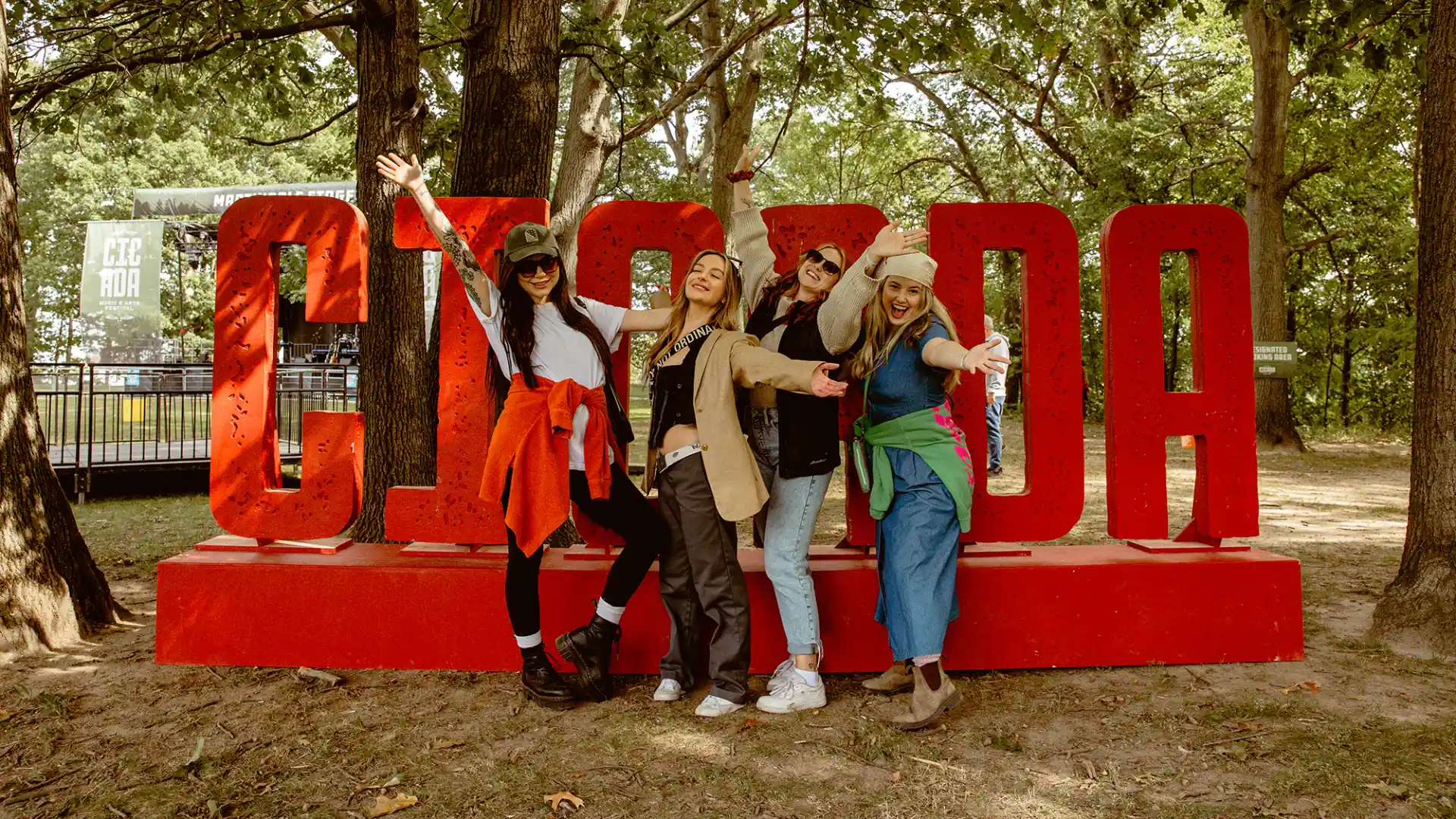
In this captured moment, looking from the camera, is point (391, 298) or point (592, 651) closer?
point (592, 651)

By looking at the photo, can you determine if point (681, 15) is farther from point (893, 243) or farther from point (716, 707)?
point (716, 707)

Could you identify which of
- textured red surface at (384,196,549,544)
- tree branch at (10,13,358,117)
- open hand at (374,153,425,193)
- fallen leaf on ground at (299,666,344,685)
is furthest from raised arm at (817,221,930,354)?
tree branch at (10,13,358,117)

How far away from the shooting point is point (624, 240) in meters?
4.38

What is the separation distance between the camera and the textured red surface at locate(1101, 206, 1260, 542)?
4.35 m

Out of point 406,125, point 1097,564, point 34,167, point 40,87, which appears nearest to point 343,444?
point 406,125

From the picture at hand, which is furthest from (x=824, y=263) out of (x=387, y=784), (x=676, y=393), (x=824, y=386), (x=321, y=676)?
(x=321, y=676)

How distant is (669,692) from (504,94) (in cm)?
358

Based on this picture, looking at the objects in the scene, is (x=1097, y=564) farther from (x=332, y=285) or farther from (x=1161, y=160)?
(x=1161, y=160)

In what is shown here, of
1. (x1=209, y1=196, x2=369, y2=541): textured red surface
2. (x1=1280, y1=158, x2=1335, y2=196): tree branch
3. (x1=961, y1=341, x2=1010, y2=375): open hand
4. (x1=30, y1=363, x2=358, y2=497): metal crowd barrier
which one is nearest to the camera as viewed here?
(x1=961, y1=341, x2=1010, y2=375): open hand

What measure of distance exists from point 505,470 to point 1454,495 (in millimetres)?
4313

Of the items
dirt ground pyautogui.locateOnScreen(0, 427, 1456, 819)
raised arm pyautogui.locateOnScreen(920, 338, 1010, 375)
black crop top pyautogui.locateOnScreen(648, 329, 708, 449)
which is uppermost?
raised arm pyautogui.locateOnScreen(920, 338, 1010, 375)

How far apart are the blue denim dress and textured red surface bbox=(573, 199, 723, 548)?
44.6 inches

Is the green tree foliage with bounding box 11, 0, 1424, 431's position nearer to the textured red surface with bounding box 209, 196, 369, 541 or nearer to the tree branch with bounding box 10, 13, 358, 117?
the tree branch with bounding box 10, 13, 358, 117

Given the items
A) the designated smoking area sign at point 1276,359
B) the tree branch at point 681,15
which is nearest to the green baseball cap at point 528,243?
the tree branch at point 681,15
